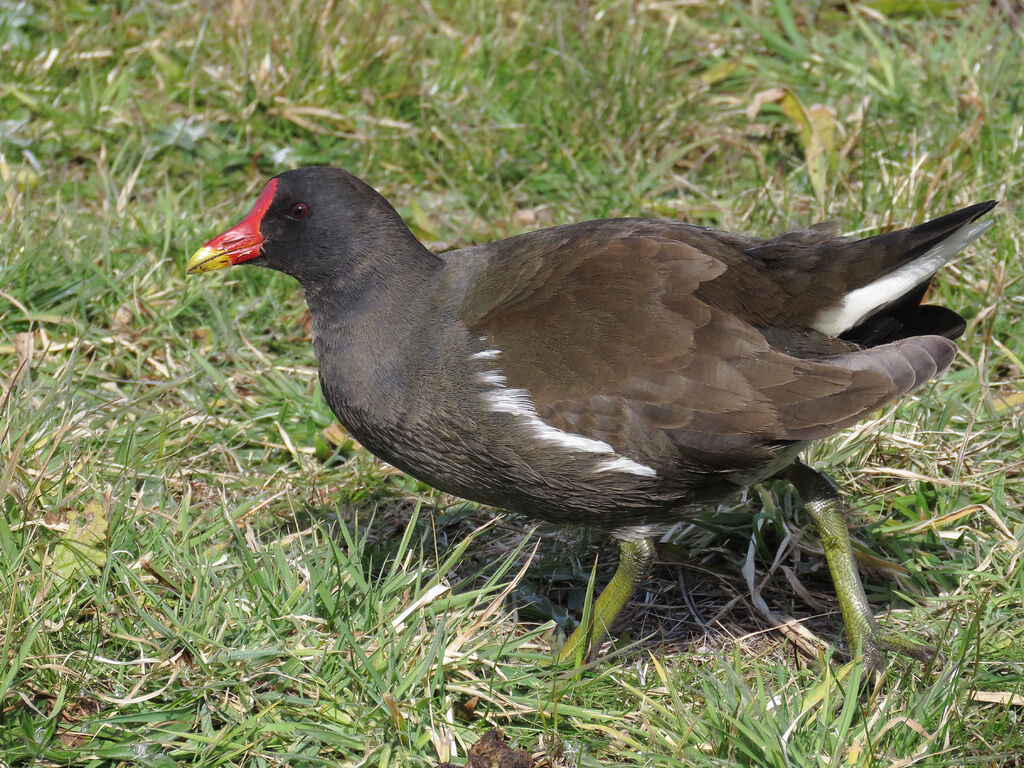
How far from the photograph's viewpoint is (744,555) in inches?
138

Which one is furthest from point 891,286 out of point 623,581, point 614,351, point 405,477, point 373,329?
point 405,477

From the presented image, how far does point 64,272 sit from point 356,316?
1.61m

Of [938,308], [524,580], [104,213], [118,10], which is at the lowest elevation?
[524,580]

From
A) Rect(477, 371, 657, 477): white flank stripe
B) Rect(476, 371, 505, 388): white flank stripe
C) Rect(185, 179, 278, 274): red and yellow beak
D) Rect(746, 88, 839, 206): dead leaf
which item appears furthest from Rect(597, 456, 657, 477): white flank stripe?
Rect(746, 88, 839, 206): dead leaf

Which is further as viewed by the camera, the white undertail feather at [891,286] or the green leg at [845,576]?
the green leg at [845,576]

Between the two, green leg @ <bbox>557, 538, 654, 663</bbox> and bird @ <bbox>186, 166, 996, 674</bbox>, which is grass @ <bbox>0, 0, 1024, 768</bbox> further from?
bird @ <bbox>186, 166, 996, 674</bbox>

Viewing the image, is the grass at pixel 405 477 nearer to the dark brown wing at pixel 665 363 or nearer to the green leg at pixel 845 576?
the green leg at pixel 845 576

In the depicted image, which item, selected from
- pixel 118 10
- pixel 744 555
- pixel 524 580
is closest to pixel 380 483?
pixel 524 580

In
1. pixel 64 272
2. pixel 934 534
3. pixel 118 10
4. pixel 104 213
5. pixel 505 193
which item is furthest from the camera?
pixel 118 10

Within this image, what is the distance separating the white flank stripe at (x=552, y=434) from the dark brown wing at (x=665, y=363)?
0.06 ft

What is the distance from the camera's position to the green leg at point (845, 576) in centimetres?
301

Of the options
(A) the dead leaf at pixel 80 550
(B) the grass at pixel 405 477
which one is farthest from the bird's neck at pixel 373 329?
(A) the dead leaf at pixel 80 550

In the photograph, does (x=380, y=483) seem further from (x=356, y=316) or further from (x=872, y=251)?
(x=872, y=251)

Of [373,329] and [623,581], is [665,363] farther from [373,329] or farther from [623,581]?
[373,329]
